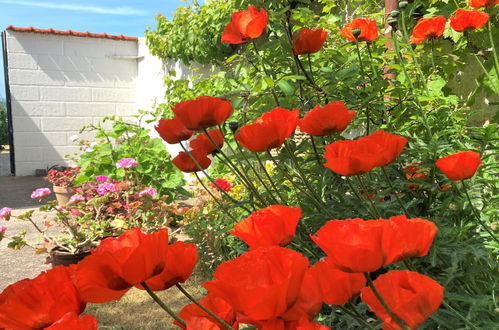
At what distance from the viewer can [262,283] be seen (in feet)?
1.50

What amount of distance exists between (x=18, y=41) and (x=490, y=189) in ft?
31.6

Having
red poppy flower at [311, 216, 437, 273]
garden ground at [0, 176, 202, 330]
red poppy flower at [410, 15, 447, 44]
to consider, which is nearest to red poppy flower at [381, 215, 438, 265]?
red poppy flower at [311, 216, 437, 273]

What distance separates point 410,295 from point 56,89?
10024mm

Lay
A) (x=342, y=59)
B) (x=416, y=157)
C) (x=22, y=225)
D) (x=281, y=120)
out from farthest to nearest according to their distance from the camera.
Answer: (x=22, y=225) < (x=342, y=59) < (x=416, y=157) < (x=281, y=120)

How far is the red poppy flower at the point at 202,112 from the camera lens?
122cm

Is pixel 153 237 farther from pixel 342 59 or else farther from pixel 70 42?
pixel 70 42

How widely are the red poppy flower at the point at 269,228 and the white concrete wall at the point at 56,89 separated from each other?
30.9 ft

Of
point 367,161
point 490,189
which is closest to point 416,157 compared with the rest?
point 490,189

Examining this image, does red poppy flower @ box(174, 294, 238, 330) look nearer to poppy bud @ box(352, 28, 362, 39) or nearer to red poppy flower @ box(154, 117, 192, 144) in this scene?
red poppy flower @ box(154, 117, 192, 144)

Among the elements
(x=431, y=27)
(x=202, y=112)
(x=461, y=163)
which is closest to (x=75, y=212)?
(x=202, y=112)

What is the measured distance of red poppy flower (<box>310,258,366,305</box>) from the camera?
0.57 m

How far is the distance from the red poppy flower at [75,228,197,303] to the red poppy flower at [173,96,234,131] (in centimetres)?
66

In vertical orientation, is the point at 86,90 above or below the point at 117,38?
below

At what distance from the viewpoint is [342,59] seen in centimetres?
187
